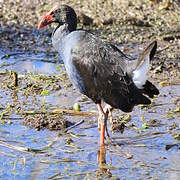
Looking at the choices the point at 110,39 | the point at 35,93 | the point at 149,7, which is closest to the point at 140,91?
the point at 35,93

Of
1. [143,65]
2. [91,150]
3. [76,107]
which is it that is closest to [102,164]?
[91,150]

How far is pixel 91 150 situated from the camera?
6117 millimetres

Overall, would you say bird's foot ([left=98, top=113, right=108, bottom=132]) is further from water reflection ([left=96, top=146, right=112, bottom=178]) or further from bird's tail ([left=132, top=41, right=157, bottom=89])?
bird's tail ([left=132, top=41, right=157, bottom=89])

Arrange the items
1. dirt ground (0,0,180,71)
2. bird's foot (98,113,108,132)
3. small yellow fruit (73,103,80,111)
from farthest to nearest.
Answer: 1. dirt ground (0,0,180,71)
2. small yellow fruit (73,103,80,111)
3. bird's foot (98,113,108,132)

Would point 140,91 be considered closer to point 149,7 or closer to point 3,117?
point 3,117

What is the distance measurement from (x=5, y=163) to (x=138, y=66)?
1370 mm

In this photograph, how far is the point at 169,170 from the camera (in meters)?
5.69

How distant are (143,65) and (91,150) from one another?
931 mm

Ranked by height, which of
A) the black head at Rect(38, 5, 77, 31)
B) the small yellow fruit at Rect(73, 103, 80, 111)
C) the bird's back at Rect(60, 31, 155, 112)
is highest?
the black head at Rect(38, 5, 77, 31)

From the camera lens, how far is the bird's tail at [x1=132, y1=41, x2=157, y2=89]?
5691 mm

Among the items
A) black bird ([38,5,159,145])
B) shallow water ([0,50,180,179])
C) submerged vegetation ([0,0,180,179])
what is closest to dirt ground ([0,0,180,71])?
submerged vegetation ([0,0,180,179])

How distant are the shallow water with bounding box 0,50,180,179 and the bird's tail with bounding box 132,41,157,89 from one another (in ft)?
2.09

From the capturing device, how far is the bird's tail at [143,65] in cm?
569

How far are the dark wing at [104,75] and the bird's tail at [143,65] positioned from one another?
0.23 feet
